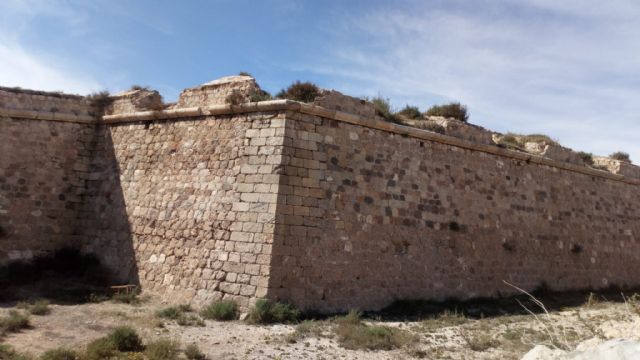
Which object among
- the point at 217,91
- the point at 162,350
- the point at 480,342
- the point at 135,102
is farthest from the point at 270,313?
the point at 135,102

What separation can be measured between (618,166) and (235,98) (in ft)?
38.9

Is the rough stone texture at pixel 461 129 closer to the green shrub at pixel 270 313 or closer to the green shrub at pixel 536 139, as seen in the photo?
the green shrub at pixel 536 139

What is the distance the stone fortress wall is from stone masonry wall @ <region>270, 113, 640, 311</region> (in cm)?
3

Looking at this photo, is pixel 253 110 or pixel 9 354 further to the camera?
pixel 253 110

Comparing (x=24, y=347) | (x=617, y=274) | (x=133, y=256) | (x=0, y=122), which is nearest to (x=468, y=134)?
(x=617, y=274)

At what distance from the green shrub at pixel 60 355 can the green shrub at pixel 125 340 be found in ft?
1.58

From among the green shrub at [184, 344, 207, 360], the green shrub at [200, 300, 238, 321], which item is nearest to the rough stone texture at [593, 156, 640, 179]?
the green shrub at [200, 300, 238, 321]

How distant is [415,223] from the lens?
9680mm

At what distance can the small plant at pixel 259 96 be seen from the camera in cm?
911

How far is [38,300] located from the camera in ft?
27.2

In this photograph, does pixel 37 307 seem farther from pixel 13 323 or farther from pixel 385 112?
pixel 385 112

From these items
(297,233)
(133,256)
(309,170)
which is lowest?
(133,256)

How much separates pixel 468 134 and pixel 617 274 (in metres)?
6.48

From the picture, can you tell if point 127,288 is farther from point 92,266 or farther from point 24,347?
point 24,347
